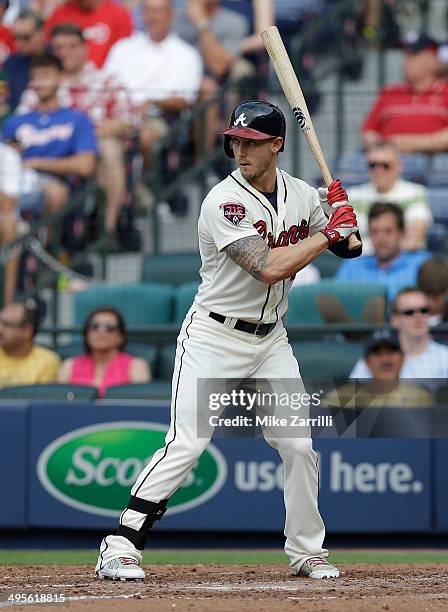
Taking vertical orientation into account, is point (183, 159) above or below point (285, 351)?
above

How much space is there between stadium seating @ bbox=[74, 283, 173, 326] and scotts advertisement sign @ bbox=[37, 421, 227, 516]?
3.95 feet

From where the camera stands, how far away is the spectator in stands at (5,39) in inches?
425

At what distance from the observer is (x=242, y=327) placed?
5211 mm

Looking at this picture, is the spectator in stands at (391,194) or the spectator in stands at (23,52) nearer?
the spectator in stands at (391,194)

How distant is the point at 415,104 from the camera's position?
936 centimetres

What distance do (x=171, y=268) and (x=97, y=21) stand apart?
2.89 meters

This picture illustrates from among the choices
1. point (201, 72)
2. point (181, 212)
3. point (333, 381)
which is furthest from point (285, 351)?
point (201, 72)

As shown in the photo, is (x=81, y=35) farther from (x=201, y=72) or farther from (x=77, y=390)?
(x=77, y=390)

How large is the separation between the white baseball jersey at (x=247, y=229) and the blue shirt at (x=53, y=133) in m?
4.35

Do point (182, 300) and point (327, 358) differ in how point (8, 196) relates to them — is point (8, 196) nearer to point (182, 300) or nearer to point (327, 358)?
point (182, 300)

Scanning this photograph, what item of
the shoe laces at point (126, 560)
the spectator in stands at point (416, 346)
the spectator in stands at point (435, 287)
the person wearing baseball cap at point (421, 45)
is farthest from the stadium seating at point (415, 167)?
the shoe laces at point (126, 560)

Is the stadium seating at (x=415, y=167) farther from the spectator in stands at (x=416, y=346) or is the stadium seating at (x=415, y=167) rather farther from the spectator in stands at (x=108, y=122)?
the spectator in stands at (x=108, y=122)

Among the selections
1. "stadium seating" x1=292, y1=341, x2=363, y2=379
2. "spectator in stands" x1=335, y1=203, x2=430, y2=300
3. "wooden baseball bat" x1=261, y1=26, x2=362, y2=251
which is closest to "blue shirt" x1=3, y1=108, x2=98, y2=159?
"spectator in stands" x1=335, y1=203, x2=430, y2=300

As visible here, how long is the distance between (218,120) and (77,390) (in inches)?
108
